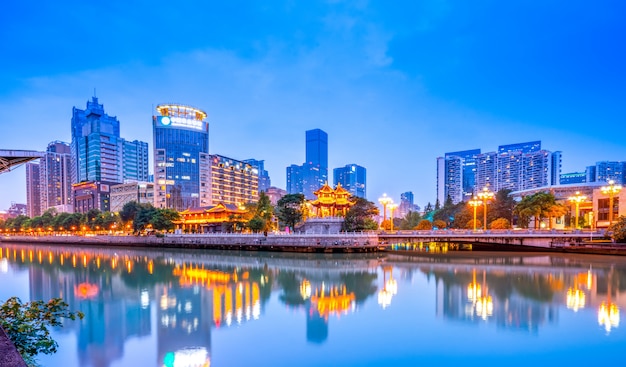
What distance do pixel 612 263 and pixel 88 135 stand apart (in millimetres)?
120222

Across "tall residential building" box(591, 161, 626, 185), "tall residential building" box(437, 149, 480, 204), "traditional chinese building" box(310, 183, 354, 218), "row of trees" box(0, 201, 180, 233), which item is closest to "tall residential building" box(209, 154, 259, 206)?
"row of trees" box(0, 201, 180, 233)

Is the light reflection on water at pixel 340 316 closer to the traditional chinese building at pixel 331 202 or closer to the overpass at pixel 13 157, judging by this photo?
the overpass at pixel 13 157

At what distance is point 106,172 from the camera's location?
101688 mm

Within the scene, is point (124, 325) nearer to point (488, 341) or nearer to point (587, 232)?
point (488, 341)

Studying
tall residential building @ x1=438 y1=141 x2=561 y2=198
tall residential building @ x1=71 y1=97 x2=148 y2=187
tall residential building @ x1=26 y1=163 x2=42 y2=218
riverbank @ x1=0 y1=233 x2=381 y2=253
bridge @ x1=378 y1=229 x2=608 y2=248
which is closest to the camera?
bridge @ x1=378 y1=229 x2=608 y2=248

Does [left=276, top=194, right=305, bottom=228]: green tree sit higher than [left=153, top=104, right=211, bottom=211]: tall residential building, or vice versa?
[left=153, top=104, right=211, bottom=211]: tall residential building

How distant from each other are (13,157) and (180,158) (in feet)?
286

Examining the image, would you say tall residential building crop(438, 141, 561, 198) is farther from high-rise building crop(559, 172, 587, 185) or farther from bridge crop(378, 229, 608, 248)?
bridge crop(378, 229, 608, 248)

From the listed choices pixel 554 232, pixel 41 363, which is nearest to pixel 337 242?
pixel 554 232

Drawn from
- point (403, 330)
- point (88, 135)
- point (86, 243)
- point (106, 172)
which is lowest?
point (86, 243)

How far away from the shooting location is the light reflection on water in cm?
938

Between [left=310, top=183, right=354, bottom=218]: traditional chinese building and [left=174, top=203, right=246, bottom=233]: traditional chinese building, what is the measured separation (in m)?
14.0

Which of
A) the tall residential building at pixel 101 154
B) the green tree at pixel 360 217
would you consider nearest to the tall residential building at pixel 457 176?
the green tree at pixel 360 217

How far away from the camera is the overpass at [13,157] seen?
6.89 metres
